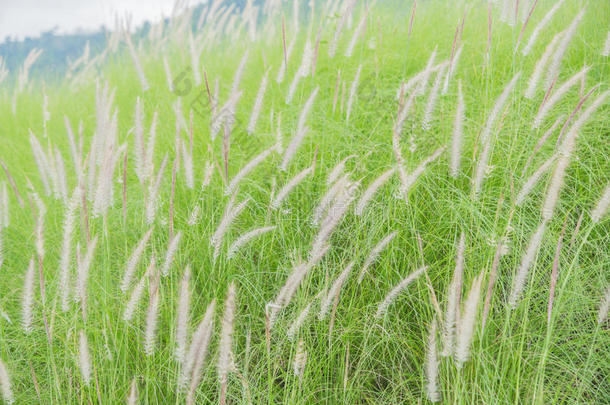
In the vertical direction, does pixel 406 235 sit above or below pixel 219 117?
below

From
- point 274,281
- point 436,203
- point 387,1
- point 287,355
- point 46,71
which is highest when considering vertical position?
point 387,1

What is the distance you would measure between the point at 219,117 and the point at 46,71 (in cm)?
495

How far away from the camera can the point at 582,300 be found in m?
1.45

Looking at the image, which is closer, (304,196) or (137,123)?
(137,123)

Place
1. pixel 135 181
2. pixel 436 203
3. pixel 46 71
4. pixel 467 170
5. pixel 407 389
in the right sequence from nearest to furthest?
1. pixel 407 389
2. pixel 436 203
3. pixel 467 170
4. pixel 135 181
5. pixel 46 71

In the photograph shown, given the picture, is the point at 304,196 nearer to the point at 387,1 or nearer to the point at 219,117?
the point at 219,117

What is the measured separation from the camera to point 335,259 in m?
1.76

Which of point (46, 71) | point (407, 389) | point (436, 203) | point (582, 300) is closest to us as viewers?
point (407, 389)

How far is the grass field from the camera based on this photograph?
47.6 inches

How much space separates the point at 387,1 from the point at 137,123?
132 inches

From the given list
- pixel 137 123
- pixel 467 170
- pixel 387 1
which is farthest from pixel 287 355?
pixel 387 1

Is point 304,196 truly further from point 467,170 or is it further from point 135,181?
point 135,181

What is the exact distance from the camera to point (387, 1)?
411 cm

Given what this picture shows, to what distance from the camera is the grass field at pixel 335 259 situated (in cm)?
121
